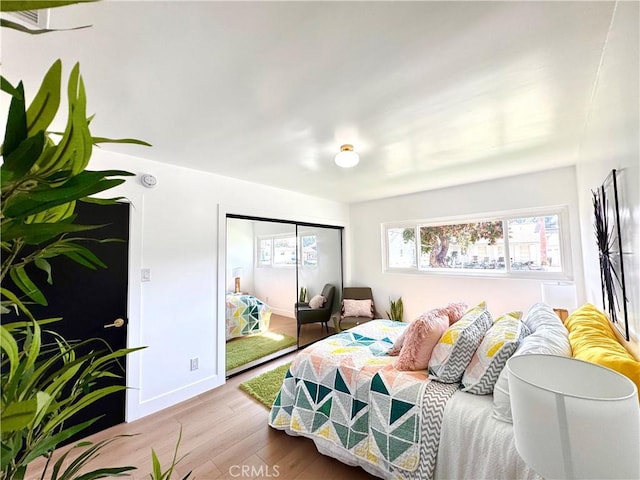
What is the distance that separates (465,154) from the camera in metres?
2.72

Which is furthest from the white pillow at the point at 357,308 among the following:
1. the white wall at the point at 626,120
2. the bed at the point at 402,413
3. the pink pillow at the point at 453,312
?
the white wall at the point at 626,120

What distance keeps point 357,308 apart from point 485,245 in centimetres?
205

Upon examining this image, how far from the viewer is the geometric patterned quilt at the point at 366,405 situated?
5.20ft

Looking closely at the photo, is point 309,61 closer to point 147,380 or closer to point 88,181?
point 88,181

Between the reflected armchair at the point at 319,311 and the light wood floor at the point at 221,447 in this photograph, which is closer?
the light wood floor at the point at 221,447

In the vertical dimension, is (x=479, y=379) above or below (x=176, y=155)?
below

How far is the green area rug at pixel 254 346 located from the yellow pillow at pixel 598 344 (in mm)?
3170

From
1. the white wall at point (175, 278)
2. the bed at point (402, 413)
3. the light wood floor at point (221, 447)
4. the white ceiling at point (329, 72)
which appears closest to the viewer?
the white ceiling at point (329, 72)

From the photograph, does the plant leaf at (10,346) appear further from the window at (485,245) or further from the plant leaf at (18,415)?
the window at (485,245)

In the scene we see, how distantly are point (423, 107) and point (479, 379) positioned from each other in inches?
67.1

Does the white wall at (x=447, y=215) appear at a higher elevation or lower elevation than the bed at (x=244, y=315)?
higher

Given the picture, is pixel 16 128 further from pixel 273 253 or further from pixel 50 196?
pixel 273 253

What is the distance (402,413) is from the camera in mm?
1661

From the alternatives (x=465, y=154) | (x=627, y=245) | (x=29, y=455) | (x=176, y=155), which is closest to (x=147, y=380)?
(x=176, y=155)
